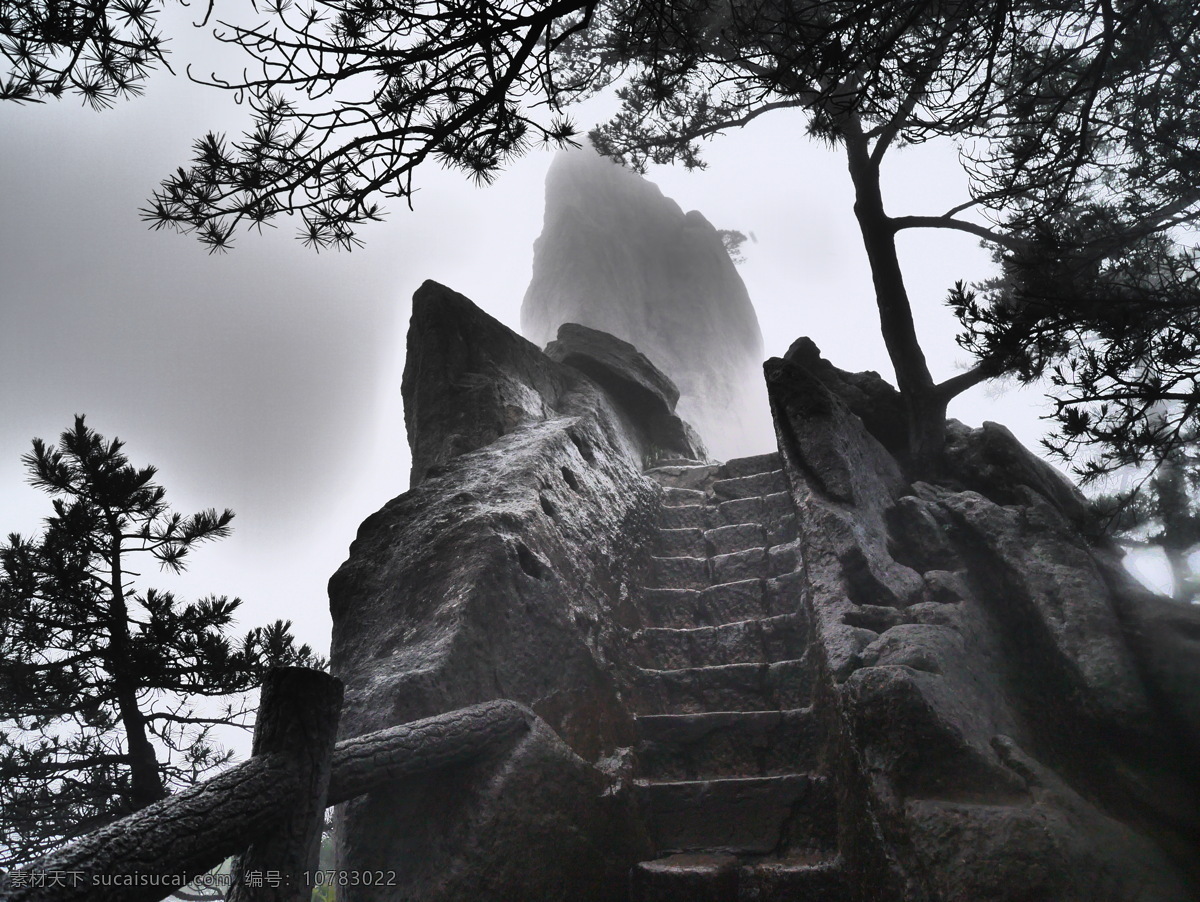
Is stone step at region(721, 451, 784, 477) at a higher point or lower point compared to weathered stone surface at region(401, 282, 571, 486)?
lower

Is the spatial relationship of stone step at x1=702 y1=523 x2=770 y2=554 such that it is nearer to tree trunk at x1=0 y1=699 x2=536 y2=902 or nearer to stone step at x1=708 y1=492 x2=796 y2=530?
stone step at x1=708 y1=492 x2=796 y2=530

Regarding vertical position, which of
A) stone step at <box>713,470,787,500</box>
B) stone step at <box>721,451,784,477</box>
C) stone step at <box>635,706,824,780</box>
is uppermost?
stone step at <box>721,451,784,477</box>

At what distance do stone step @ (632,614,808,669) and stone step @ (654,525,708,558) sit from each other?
1156 millimetres

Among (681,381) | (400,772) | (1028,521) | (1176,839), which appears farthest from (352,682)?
(681,381)

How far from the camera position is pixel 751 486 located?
654cm

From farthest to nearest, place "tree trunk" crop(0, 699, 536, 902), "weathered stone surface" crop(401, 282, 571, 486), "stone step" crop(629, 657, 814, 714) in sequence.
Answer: "weathered stone surface" crop(401, 282, 571, 486) < "stone step" crop(629, 657, 814, 714) < "tree trunk" crop(0, 699, 536, 902)

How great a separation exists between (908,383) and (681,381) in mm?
12277

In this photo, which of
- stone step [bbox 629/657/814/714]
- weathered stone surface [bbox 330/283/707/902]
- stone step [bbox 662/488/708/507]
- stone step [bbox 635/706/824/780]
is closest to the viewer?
weathered stone surface [bbox 330/283/707/902]

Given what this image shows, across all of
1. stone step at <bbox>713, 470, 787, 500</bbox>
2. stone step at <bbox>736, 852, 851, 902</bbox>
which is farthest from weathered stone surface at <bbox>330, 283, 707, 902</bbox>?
stone step at <bbox>713, 470, 787, 500</bbox>

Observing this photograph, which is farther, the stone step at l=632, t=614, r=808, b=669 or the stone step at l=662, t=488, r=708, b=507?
the stone step at l=662, t=488, r=708, b=507

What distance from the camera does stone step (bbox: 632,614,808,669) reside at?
4414mm

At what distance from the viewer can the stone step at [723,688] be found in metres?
4.06

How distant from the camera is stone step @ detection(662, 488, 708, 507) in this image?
678 centimetres

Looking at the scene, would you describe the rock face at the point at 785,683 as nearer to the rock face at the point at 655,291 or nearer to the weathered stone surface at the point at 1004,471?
the weathered stone surface at the point at 1004,471
